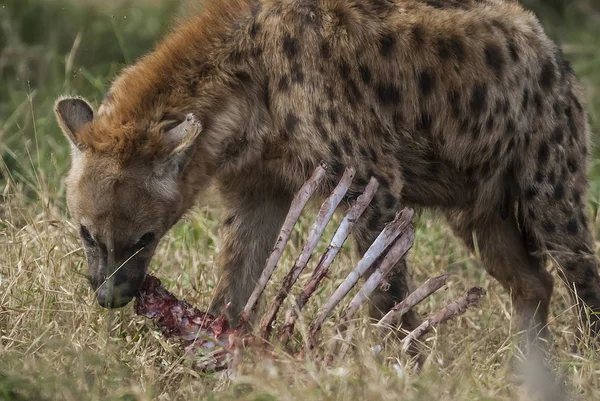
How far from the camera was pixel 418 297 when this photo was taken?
3.84m

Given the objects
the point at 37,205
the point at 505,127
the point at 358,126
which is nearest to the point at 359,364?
the point at 358,126

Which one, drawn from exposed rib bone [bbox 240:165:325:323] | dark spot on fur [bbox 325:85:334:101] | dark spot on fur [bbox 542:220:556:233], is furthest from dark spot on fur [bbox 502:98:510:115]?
exposed rib bone [bbox 240:165:325:323]

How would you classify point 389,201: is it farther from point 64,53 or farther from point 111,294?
point 64,53

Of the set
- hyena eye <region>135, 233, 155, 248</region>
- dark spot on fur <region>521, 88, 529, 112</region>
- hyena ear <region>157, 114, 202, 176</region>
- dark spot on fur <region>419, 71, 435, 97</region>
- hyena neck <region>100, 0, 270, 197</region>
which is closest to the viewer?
hyena ear <region>157, 114, 202, 176</region>

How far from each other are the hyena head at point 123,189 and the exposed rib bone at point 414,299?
81 cm

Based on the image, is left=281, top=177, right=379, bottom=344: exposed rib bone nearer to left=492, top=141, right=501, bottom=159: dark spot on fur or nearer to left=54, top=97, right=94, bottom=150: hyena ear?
left=492, top=141, right=501, bottom=159: dark spot on fur

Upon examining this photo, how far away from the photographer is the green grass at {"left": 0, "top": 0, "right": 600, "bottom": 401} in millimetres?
3512

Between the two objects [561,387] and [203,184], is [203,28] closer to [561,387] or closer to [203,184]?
[203,184]

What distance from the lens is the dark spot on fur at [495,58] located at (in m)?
4.50

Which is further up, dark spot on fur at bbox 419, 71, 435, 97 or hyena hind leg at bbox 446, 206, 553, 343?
dark spot on fur at bbox 419, 71, 435, 97

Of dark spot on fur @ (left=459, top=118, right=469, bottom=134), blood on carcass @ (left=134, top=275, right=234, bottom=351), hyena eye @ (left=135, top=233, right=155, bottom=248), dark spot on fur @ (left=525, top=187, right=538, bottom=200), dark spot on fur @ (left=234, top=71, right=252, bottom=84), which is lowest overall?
blood on carcass @ (left=134, top=275, right=234, bottom=351)

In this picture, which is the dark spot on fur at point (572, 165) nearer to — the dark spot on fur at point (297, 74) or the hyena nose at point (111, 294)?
the dark spot on fur at point (297, 74)

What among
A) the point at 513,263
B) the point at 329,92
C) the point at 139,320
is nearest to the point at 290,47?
the point at 329,92

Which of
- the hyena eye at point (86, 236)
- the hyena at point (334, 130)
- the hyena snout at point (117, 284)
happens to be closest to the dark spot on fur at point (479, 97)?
the hyena at point (334, 130)
